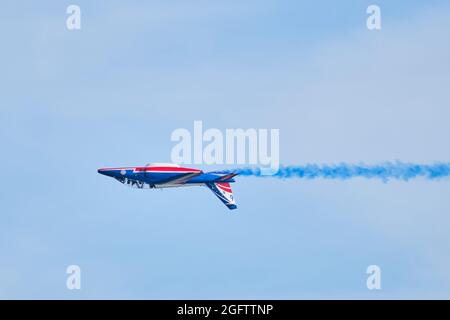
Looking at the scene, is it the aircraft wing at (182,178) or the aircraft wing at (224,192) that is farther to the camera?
the aircraft wing at (224,192)

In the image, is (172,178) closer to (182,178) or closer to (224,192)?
(182,178)

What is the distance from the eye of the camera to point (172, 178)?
9925 centimetres

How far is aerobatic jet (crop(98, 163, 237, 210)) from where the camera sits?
98.8 meters

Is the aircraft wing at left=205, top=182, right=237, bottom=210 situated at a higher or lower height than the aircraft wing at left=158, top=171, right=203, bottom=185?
lower

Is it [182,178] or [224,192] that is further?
[224,192]

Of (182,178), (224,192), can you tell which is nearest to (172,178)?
(182,178)

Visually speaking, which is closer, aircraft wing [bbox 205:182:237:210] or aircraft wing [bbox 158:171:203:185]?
aircraft wing [bbox 158:171:203:185]

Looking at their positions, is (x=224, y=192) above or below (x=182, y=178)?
below

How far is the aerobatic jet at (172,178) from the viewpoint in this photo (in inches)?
3888

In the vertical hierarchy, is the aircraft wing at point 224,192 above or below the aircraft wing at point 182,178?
below
